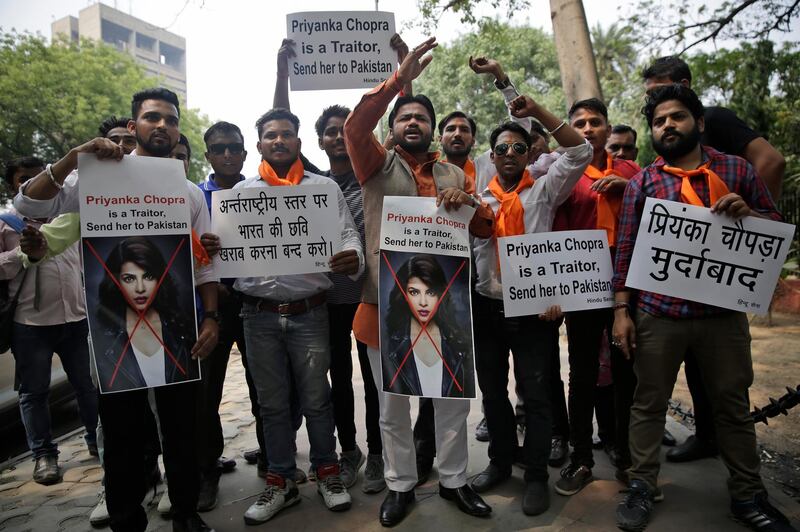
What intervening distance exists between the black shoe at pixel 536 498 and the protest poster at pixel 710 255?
4.00 feet

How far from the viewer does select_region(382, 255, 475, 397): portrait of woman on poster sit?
2.75 meters

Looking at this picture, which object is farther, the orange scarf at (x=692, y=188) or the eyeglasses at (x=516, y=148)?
the eyeglasses at (x=516, y=148)

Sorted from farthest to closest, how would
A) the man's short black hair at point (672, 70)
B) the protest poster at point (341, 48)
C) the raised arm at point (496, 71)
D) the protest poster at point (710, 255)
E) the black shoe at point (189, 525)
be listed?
the protest poster at point (341, 48) → the man's short black hair at point (672, 70) → the raised arm at point (496, 71) → the black shoe at point (189, 525) → the protest poster at point (710, 255)

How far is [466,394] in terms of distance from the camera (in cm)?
273

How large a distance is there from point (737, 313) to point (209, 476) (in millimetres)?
3116

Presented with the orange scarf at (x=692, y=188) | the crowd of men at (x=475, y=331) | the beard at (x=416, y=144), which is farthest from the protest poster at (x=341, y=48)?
the orange scarf at (x=692, y=188)

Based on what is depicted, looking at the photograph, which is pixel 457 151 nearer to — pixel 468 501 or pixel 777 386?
pixel 468 501

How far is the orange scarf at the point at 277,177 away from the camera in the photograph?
314 cm

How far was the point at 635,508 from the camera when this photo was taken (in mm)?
2740

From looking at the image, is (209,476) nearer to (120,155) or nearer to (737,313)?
(120,155)

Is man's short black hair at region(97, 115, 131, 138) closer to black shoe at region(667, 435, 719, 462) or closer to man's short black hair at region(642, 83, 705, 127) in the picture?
Result: man's short black hair at region(642, 83, 705, 127)

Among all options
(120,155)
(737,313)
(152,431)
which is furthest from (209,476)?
(737,313)

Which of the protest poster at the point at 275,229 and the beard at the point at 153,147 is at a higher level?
the beard at the point at 153,147

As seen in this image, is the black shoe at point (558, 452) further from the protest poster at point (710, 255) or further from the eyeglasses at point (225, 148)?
the eyeglasses at point (225, 148)
